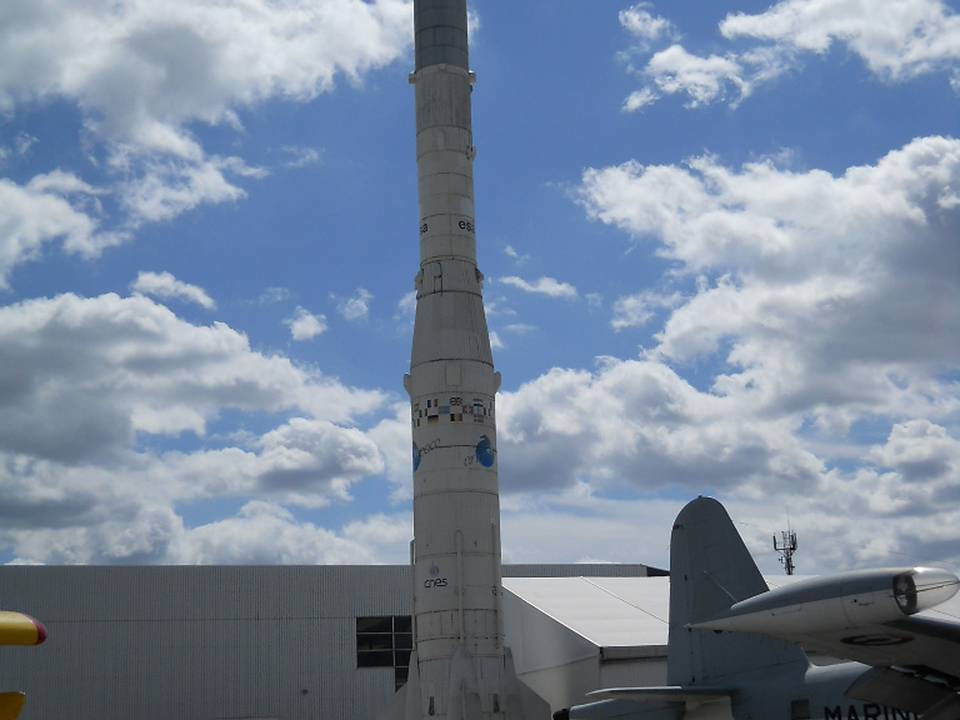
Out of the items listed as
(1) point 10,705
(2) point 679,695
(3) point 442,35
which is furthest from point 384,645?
(1) point 10,705

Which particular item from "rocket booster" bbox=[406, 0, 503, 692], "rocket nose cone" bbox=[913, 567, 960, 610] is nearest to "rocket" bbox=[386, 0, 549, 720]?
"rocket booster" bbox=[406, 0, 503, 692]

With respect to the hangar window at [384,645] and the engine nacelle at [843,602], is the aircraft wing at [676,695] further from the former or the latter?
the hangar window at [384,645]

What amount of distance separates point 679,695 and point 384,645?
2256cm

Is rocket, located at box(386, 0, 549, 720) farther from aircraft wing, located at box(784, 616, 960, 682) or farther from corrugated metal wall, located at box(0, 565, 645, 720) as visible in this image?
aircraft wing, located at box(784, 616, 960, 682)

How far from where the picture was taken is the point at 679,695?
16250mm

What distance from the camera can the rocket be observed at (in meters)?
24.8

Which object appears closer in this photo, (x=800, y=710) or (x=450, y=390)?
(x=800, y=710)

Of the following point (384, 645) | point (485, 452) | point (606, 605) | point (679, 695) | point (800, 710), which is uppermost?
point (485, 452)

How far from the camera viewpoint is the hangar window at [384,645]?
123ft

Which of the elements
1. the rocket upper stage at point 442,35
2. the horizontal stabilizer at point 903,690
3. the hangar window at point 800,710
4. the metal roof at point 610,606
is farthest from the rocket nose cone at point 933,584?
the rocket upper stage at point 442,35

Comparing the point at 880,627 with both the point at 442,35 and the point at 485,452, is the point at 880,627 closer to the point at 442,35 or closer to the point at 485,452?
the point at 485,452

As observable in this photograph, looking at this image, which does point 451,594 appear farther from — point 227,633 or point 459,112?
point 227,633

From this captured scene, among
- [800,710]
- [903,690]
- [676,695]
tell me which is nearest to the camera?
[903,690]

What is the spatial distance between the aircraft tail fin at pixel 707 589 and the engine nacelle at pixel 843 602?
7958mm
